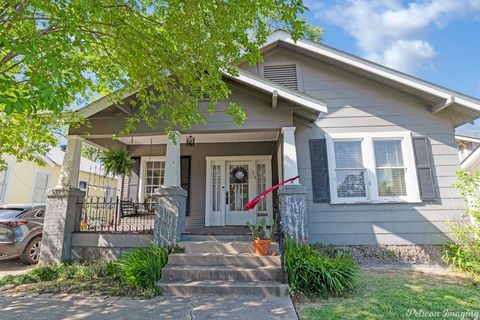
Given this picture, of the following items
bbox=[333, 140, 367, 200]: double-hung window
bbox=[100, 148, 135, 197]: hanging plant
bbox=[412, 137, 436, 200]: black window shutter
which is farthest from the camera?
bbox=[100, 148, 135, 197]: hanging plant

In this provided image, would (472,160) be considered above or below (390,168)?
above

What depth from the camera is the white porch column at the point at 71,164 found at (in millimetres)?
6094

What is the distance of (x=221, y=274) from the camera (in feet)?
14.8

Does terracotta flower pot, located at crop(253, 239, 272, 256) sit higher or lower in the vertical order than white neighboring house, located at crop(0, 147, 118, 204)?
lower

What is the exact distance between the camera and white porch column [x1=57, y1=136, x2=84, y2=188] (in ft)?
20.0

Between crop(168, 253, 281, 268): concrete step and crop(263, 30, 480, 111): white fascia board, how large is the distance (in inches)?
183

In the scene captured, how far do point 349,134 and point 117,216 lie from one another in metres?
6.16

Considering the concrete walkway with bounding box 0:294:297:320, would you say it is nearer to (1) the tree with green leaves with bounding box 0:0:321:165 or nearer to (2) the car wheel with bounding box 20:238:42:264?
(2) the car wheel with bounding box 20:238:42:264

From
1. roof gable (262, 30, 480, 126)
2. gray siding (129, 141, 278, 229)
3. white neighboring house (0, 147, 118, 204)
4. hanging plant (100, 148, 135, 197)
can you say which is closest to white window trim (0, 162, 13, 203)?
white neighboring house (0, 147, 118, 204)

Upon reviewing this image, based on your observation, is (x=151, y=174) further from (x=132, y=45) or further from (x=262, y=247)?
(x=262, y=247)

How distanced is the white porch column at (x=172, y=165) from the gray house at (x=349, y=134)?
0.07ft

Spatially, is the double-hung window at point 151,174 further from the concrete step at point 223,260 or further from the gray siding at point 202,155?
the concrete step at point 223,260

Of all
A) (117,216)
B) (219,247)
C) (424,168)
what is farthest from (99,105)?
(424,168)

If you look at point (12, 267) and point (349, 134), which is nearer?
point (12, 267)
